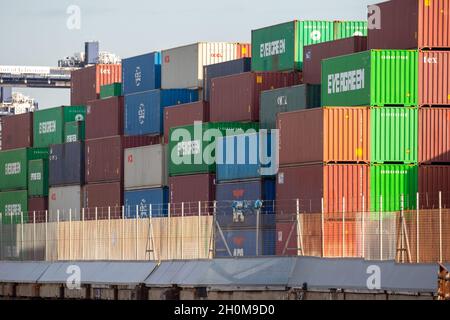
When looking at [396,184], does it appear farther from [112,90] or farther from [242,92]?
[112,90]

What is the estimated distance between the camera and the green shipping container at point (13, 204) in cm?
7312

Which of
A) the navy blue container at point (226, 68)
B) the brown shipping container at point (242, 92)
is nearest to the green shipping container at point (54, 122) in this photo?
the navy blue container at point (226, 68)

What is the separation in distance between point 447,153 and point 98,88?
1309 inches

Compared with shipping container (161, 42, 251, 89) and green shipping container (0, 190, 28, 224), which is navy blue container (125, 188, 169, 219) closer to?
shipping container (161, 42, 251, 89)

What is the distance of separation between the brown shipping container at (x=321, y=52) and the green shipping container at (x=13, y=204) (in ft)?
79.4

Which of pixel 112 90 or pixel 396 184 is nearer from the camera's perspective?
pixel 396 184

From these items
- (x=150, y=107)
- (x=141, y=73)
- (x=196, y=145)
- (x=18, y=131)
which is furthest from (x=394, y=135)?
(x=18, y=131)

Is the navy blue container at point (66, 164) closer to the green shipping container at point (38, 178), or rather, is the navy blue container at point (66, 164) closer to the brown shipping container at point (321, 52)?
the green shipping container at point (38, 178)

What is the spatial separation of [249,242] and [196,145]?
13.2 meters

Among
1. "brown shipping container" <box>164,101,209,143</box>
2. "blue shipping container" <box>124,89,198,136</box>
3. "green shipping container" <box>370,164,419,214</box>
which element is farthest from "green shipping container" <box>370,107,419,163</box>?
"blue shipping container" <box>124,89,198,136</box>

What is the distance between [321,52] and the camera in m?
51.9

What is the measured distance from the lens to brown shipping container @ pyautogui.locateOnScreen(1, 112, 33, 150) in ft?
260

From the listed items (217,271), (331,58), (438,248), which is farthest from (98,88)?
(438,248)

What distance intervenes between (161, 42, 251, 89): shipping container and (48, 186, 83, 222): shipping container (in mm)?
7564
